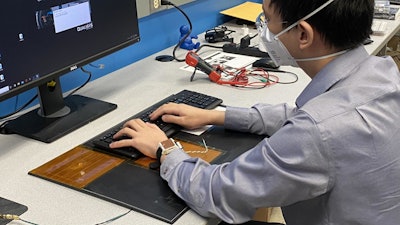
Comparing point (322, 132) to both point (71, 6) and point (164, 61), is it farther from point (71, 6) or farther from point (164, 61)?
point (164, 61)

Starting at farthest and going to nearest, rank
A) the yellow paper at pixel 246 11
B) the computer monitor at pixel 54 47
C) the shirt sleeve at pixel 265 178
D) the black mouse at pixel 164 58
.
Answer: the yellow paper at pixel 246 11, the black mouse at pixel 164 58, the computer monitor at pixel 54 47, the shirt sleeve at pixel 265 178

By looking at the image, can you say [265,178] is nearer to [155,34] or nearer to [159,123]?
[159,123]

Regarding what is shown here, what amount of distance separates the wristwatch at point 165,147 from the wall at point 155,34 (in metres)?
0.61

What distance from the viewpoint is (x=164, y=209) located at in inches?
38.6

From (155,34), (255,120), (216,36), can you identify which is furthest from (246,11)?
(255,120)

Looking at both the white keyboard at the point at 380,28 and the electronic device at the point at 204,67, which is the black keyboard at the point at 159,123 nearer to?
the electronic device at the point at 204,67

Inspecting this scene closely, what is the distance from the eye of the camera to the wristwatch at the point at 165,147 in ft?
3.65

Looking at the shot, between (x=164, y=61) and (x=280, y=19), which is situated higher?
(x=280, y=19)

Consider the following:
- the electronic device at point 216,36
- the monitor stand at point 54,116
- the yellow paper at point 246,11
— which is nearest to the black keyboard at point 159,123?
the monitor stand at point 54,116

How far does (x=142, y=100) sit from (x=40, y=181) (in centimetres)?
53

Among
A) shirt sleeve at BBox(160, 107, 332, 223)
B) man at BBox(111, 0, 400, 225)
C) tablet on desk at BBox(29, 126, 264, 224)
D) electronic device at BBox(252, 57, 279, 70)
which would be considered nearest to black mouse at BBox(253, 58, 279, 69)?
electronic device at BBox(252, 57, 279, 70)

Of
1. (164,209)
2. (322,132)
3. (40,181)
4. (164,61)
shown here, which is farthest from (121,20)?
(322,132)

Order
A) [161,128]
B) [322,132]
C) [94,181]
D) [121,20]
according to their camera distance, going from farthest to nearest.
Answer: [121,20] → [161,128] → [94,181] → [322,132]

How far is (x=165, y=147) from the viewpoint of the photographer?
1128 mm
